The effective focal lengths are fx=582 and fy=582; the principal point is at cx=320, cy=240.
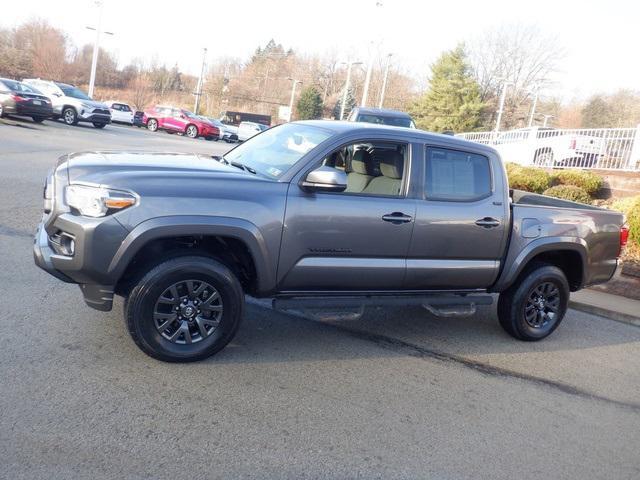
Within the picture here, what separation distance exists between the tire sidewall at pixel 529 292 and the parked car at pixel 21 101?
2000 cm

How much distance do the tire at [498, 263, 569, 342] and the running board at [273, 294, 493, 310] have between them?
1.33 feet

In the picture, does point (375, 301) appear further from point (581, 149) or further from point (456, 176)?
point (581, 149)

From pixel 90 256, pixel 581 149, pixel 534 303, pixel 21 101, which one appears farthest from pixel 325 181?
pixel 21 101

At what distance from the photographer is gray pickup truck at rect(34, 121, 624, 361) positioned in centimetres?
400

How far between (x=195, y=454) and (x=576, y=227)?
14.4ft

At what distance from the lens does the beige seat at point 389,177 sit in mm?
4941

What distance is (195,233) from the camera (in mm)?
4086

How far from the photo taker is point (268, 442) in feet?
11.3

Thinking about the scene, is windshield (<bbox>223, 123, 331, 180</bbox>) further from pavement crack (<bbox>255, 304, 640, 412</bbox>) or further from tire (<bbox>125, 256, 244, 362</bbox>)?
pavement crack (<bbox>255, 304, 640, 412</bbox>)

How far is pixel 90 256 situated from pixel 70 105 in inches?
934

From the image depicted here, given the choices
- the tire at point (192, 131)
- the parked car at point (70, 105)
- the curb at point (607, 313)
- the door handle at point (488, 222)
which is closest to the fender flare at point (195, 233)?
the door handle at point (488, 222)

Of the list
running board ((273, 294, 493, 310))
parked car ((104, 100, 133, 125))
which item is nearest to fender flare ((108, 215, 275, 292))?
running board ((273, 294, 493, 310))

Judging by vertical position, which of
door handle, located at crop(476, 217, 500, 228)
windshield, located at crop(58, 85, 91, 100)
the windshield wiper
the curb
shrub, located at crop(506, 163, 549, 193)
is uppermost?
windshield, located at crop(58, 85, 91, 100)

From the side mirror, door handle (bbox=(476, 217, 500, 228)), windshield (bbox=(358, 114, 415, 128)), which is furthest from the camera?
windshield (bbox=(358, 114, 415, 128))
